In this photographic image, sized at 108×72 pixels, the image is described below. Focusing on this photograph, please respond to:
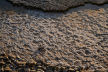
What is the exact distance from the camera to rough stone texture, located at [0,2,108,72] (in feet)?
2.06

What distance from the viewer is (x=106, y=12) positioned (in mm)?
826

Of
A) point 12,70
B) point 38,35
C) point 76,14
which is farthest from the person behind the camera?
point 76,14

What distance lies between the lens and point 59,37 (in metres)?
0.69

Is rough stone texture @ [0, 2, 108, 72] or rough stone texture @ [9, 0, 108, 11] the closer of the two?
rough stone texture @ [0, 2, 108, 72]

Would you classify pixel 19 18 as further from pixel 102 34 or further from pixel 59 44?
pixel 102 34

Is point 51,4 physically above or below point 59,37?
above

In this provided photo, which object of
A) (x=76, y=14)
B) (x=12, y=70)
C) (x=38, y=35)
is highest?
(x=76, y=14)

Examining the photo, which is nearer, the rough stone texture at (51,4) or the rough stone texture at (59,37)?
the rough stone texture at (59,37)

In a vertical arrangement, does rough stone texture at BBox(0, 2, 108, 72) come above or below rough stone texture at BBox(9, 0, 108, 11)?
below

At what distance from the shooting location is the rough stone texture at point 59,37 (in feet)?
2.06

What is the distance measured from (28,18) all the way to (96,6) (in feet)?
1.47

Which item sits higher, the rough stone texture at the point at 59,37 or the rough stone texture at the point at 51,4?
the rough stone texture at the point at 51,4

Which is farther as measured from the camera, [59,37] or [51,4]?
[51,4]

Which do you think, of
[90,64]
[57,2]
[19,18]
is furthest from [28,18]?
[90,64]
